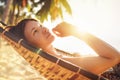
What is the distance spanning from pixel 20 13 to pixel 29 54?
13.2m

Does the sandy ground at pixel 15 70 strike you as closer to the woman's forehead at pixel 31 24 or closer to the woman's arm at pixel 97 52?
the woman's forehead at pixel 31 24

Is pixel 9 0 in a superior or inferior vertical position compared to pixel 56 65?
inferior

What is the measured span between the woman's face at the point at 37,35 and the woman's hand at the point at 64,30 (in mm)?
65

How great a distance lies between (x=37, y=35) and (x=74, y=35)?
0.29m

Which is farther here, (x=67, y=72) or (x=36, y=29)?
(x=36, y=29)

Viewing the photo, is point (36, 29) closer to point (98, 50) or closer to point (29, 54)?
point (29, 54)

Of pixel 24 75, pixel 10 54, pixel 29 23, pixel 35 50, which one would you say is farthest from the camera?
pixel 10 54

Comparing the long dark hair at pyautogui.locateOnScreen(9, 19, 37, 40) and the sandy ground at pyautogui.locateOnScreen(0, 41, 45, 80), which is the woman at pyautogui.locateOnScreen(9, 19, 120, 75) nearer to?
the long dark hair at pyautogui.locateOnScreen(9, 19, 37, 40)

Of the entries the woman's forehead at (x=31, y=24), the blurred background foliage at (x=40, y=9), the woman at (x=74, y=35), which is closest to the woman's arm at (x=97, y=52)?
the woman at (x=74, y=35)

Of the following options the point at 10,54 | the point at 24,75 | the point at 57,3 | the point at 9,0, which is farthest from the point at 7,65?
the point at 57,3

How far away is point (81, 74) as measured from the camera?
76.4 inches

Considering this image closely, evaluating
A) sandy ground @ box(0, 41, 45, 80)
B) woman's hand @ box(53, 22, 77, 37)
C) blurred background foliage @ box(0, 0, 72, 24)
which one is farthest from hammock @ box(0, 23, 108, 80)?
blurred background foliage @ box(0, 0, 72, 24)

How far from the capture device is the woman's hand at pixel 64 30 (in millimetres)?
2018

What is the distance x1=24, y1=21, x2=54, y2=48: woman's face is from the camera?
2.12 meters
